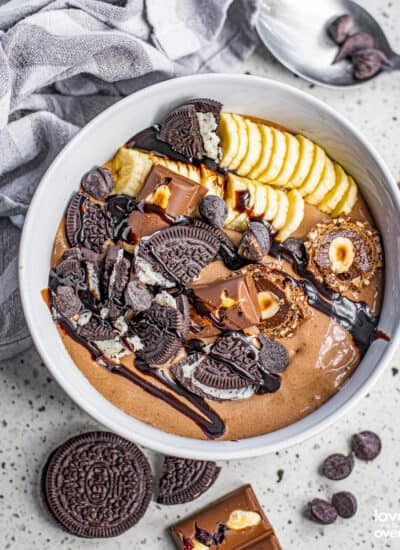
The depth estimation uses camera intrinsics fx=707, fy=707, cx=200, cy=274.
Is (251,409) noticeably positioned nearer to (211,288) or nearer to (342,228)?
(211,288)

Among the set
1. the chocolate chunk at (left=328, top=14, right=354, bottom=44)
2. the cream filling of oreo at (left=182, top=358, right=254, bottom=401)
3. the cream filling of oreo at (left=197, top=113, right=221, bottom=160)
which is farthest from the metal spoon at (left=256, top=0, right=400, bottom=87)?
the cream filling of oreo at (left=182, top=358, right=254, bottom=401)

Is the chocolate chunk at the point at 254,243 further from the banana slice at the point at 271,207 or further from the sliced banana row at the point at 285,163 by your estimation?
the sliced banana row at the point at 285,163

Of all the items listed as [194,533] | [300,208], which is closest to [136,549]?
[194,533]

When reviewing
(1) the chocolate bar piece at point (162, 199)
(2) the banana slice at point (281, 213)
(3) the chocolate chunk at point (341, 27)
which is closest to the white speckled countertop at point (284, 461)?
(3) the chocolate chunk at point (341, 27)

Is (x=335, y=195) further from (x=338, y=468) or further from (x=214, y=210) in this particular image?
(x=338, y=468)

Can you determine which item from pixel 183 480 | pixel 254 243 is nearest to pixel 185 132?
pixel 254 243
